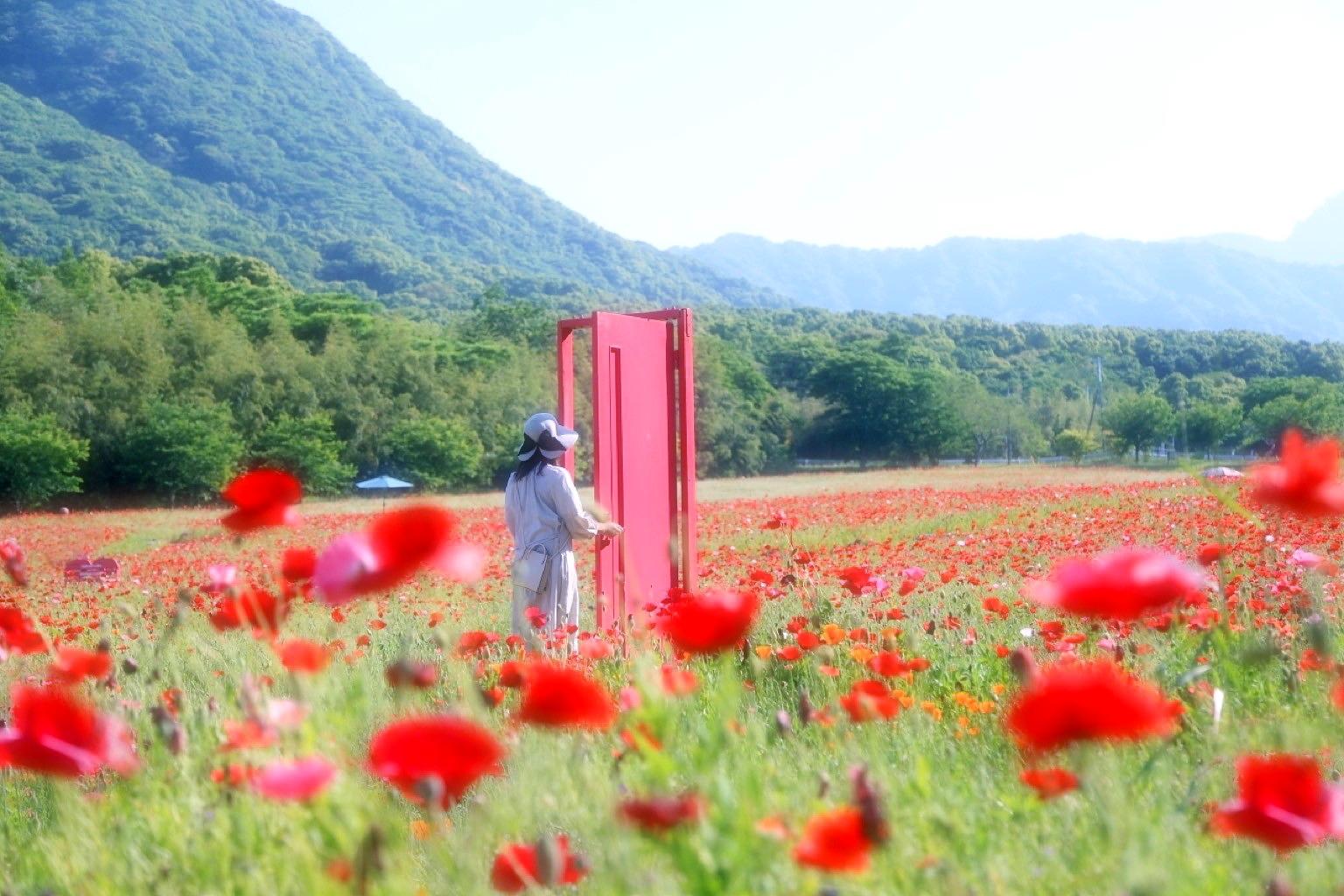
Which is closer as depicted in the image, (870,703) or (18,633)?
(870,703)

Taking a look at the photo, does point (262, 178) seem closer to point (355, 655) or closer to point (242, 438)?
point (242, 438)

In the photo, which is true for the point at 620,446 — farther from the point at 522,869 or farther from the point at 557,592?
the point at 522,869

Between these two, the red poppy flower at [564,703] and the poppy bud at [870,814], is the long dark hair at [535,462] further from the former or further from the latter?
the poppy bud at [870,814]

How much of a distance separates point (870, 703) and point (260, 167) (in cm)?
15063

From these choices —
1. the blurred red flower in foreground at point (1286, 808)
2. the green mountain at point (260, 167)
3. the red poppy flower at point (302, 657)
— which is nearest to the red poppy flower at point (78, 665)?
the red poppy flower at point (302, 657)

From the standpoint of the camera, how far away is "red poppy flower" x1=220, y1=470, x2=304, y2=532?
6.64 ft

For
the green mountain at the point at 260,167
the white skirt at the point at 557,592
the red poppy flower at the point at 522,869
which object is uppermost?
the green mountain at the point at 260,167

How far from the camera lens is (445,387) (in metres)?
43.8

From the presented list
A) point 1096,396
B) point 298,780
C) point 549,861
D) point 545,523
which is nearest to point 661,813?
point 549,861

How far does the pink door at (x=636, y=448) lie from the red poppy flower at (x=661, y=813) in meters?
4.51

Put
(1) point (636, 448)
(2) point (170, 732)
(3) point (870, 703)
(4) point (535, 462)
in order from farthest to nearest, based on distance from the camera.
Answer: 1. (1) point (636, 448)
2. (4) point (535, 462)
3. (2) point (170, 732)
4. (3) point (870, 703)

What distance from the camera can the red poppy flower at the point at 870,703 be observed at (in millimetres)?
1897

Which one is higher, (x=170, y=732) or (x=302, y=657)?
(x=302, y=657)

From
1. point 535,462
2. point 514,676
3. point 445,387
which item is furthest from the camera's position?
point 445,387
